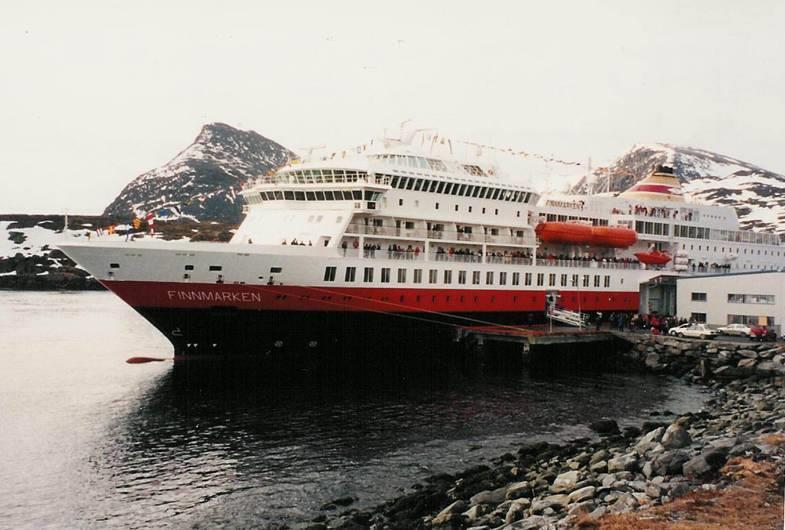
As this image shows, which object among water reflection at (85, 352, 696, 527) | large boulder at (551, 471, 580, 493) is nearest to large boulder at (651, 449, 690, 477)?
large boulder at (551, 471, 580, 493)

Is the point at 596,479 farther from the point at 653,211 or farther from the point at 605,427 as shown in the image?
the point at 653,211

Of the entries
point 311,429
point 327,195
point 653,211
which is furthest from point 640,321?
point 311,429

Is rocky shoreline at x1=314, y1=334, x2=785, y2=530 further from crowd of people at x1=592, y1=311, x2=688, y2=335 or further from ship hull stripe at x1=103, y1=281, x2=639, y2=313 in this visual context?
crowd of people at x1=592, y1=311, x2=688, y2=335

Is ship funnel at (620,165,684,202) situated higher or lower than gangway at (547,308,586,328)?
higher

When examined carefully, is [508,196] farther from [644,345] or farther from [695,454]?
[695,454]

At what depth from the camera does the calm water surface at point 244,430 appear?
52.1 feet

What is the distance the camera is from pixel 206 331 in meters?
29.7

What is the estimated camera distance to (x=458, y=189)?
36.2 m

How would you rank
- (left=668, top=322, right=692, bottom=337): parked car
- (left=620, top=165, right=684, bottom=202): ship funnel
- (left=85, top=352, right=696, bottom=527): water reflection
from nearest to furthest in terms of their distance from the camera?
(left=85, top=352, right=696, bottom=527): water reflection < (left=668, top=322, right=692, bottom=337): parked car < (left=620, top=165, right=684, bottom=202): ship funnel

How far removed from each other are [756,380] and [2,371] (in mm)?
31967

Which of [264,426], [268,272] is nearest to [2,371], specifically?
[268,272]

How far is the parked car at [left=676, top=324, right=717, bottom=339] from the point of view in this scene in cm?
3519

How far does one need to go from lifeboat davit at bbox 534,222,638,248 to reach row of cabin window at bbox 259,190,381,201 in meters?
11.4

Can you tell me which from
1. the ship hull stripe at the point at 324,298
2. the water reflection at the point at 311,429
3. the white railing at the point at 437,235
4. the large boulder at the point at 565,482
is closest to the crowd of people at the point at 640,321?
the ship hull stripe at the point at 324,298
